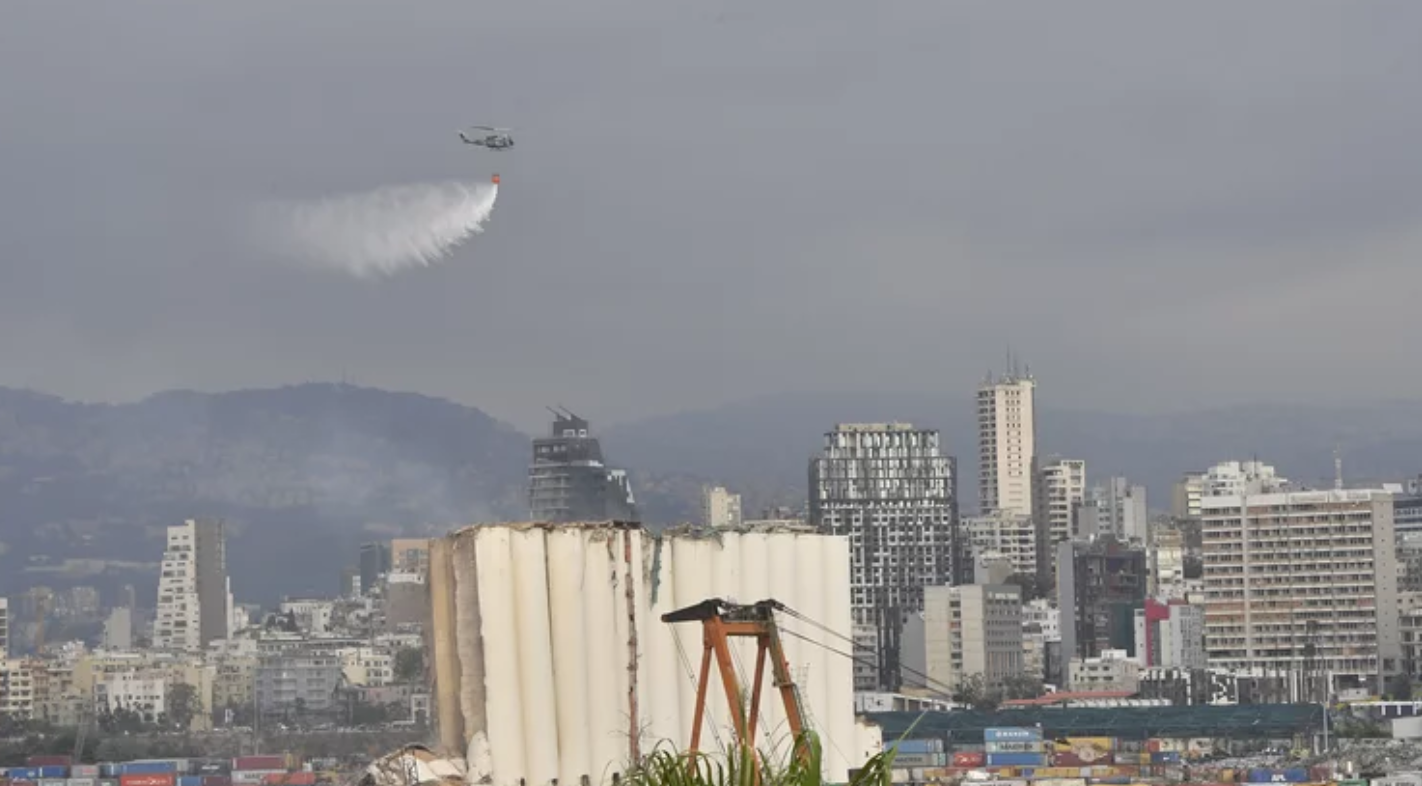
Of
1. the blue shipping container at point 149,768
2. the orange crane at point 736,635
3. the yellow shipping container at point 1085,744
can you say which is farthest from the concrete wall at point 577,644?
the blue shipping container at point 149,768

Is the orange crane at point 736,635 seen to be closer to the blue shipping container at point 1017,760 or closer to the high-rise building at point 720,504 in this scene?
the blue shipping container at point 1017,760

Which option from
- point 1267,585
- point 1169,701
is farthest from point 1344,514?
point 1169,701

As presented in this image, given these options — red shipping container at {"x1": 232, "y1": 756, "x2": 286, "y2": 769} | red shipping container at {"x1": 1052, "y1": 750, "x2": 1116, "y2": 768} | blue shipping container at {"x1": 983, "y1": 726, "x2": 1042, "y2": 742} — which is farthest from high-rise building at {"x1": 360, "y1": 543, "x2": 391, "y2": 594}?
red shipping container at {"x1": 1052, "y1": 750, "x2": 1116, "y2": 768}

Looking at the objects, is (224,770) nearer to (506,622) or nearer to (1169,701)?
(1169,701)

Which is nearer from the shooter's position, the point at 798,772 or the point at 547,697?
the point at 798,772

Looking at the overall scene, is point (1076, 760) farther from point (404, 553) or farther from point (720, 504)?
point (720, 504)

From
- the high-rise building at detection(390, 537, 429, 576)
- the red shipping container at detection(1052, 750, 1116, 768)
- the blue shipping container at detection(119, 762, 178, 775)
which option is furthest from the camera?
the high-rise building at detection(390, 537, 429, 576)

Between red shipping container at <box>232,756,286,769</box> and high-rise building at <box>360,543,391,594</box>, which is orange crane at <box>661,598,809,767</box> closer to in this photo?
red shipping container at <box>232,756,286,769</box>
